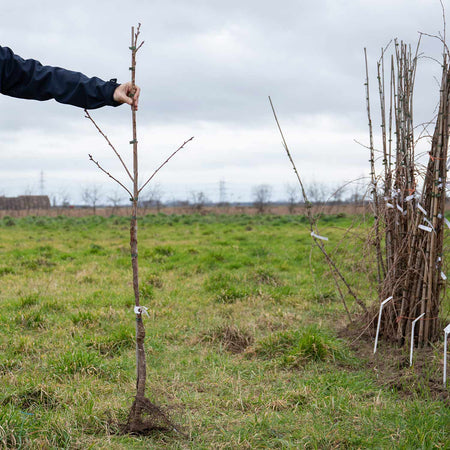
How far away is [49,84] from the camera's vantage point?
101 inches

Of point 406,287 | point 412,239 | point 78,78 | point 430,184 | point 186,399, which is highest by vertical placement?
point 78,78

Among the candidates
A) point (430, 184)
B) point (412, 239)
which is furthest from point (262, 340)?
point (430, 184)

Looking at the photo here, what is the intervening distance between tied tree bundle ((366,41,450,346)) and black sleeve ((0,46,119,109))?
7.54 ft

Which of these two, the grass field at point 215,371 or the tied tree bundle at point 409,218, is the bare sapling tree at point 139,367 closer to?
the grass field at point 215,371

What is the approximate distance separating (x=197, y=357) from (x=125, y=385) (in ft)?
2.44

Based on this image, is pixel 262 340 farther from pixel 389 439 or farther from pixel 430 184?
pixel 430 184

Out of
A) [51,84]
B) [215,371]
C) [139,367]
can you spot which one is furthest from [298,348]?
[51,84]

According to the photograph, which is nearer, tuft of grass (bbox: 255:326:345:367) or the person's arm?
the person's arm

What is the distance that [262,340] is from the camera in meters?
3.79

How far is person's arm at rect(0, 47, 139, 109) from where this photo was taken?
8.05 feet

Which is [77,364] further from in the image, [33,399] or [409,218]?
[409,218]

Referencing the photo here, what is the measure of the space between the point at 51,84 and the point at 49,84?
0.02 m

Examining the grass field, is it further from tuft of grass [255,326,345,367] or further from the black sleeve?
the black sleeve

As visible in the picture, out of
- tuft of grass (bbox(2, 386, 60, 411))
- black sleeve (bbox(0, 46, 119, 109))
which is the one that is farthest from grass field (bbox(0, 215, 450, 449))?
black sleeve (bbox(0, 46, 119, 109))
